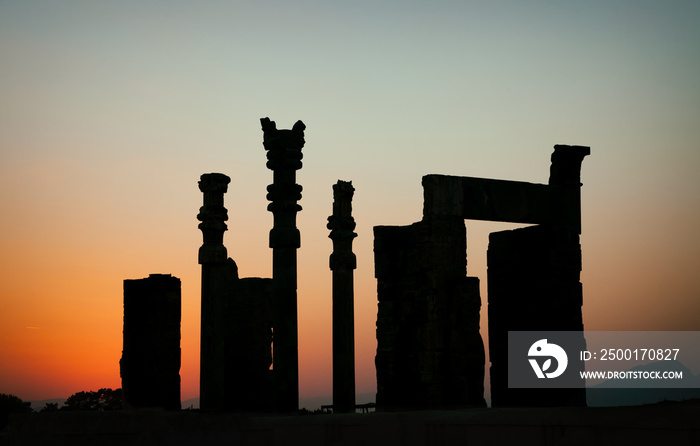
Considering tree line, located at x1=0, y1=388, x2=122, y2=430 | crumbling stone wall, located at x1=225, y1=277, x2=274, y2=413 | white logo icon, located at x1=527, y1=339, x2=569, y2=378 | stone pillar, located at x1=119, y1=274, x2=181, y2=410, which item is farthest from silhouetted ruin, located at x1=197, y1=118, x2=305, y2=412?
tree line, located at x1=0, y1=388, x2=122, y2=430

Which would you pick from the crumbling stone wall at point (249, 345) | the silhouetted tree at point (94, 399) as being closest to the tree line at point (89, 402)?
the silhouetted tree at point (94, 399)

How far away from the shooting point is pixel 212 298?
18.0m

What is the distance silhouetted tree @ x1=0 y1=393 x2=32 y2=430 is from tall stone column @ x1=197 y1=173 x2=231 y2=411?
46.1 ft

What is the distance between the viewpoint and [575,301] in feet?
60.4

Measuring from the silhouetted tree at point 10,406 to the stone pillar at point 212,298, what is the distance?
1406cm

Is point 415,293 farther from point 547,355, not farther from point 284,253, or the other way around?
point 284,253

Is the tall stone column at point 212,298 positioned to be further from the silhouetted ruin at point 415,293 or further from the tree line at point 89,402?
the tree line at point 89,402

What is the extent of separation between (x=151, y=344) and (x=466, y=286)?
6.00 m

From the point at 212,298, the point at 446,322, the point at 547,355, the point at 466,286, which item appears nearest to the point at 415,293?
the point at 446,322

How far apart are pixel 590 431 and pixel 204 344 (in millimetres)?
11179

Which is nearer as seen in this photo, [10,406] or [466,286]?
[466,286]

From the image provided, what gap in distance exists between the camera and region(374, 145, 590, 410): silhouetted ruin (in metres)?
17.0

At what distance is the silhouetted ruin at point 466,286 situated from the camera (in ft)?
55.7

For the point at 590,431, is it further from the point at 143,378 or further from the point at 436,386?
the point at 143,378
